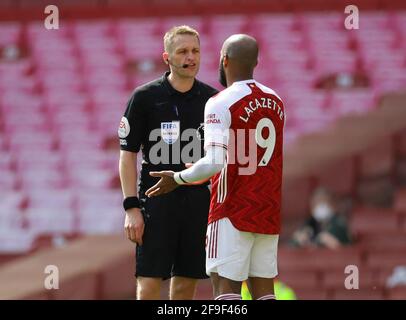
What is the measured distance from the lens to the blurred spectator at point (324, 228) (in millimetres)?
10109

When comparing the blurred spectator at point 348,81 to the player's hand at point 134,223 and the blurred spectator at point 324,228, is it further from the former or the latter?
the player's hand at point 134,223

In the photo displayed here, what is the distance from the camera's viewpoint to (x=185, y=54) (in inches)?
224

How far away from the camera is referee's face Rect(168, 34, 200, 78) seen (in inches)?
222

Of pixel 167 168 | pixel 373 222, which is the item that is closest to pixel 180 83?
pixel 167 168

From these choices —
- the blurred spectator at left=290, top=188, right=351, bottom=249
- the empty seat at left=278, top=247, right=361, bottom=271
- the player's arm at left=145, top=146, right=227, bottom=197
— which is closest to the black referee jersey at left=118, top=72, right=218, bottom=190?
the player's arm at left=145, top=146, right=227, bottom=197

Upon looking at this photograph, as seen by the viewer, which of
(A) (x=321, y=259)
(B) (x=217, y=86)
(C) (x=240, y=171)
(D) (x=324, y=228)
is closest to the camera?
(C) (x=240, y=171)

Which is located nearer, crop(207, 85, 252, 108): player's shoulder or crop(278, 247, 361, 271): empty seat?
crop(207, 85, 252, 108): player's shoulder

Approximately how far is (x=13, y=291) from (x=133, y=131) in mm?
3308

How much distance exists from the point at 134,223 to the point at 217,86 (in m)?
7.97

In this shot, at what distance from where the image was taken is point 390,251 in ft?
33.8

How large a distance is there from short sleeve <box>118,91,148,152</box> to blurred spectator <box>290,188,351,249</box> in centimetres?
453

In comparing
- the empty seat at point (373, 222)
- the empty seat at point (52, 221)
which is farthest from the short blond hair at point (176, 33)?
the empty seat at point (52, 221)

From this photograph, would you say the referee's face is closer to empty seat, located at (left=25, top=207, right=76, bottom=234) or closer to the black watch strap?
the black watch strap

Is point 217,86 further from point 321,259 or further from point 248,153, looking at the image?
point 248,153
